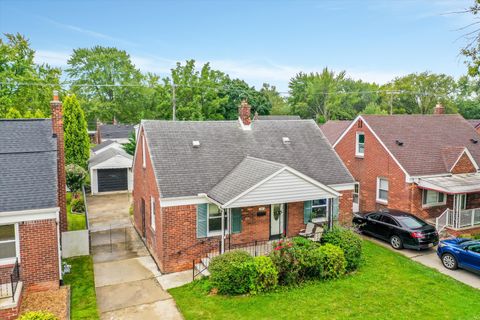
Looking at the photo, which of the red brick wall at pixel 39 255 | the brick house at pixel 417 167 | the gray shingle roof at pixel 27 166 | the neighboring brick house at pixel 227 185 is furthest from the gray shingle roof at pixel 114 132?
the red brick wall at pixel 39 255

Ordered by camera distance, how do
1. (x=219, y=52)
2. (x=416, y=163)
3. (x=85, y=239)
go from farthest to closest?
(x=219, y=52) < (x=416, y=163) < (x=85, y=239)

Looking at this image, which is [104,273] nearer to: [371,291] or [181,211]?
[181,211]

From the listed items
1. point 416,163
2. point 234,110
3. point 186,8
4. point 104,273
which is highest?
point 186,8

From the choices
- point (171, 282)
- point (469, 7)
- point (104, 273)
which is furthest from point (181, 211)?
point (469, 7)

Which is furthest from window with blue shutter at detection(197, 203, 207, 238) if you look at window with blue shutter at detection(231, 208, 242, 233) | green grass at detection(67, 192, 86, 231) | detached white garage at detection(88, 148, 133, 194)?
detached white garage at detection(88, 148, 133, 194)

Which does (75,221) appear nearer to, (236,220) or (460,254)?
(236,220)

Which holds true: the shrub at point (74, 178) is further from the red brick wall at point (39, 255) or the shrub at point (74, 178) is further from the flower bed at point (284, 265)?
the flower bed at point (284, 265)

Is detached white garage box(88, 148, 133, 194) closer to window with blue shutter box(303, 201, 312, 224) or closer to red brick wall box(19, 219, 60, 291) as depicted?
red brick wall box(19, 219, 60, 291)
